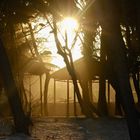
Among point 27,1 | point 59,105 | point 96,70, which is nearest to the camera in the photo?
point 27,1

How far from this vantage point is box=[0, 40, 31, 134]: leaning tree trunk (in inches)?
583

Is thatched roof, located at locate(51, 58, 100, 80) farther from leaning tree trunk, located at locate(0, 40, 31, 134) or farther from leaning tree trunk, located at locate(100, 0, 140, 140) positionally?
leaning tree trunk, located at locate(100, 0, 140, 140)

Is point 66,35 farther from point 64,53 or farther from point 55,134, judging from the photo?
point 55,134

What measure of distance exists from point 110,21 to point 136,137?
2787mm

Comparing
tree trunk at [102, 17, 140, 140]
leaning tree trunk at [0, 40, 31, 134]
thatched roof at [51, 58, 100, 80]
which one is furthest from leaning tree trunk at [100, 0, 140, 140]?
thatched roof at [51, 58, 100, 80]

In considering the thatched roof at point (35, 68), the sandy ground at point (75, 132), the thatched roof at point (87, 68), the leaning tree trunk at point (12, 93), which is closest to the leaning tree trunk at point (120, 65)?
the sandy ground at point (75, 132)

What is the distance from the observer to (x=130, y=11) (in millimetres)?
17594

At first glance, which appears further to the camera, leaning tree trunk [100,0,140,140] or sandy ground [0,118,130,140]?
sandy ground [0,118,130,140]

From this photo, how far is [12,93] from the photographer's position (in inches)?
593

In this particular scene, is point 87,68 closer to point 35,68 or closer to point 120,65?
point 35,68

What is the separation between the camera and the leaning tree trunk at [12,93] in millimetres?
14812

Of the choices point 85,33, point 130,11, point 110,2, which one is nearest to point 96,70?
point 85,33

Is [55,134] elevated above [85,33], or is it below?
below

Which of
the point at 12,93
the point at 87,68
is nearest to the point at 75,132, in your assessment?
the point at 12,93
